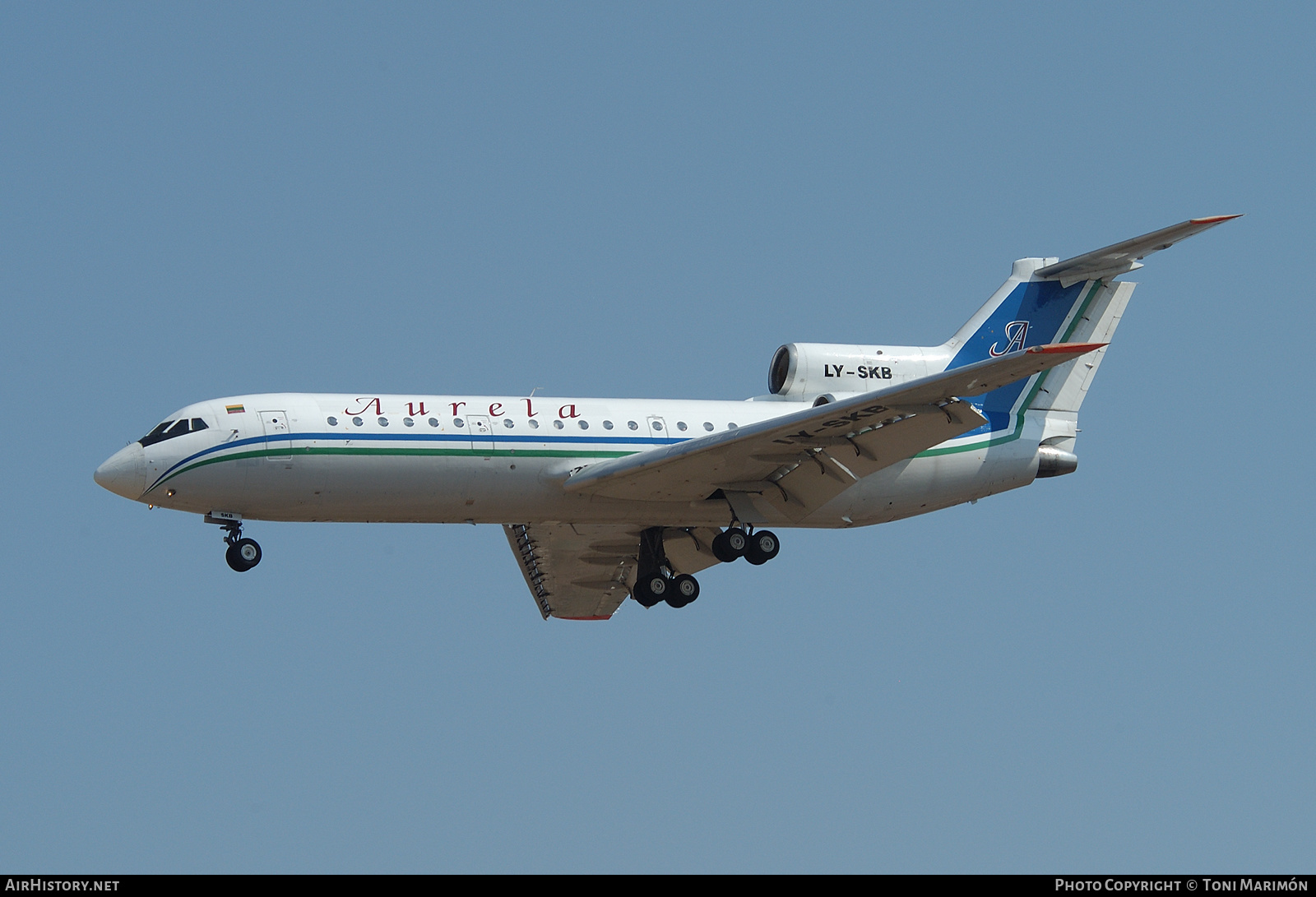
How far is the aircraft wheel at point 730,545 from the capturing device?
34625 mm

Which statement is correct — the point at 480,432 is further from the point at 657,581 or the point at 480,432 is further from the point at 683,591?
the point at 683,591

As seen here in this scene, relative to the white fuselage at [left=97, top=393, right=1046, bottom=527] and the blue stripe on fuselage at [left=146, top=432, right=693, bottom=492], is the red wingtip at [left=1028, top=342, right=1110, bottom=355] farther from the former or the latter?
the blue stripe on fuselage at [left=146, top=432, right=693, bottom=492]

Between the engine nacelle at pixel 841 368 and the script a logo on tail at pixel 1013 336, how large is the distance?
120 centimetres

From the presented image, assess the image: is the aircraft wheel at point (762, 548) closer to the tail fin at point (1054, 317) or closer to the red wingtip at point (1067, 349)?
the tail fin at point (1054, 317)

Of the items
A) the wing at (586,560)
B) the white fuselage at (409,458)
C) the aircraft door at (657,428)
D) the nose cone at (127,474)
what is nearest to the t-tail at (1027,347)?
the white fuselage at (409,458)

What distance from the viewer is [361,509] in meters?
32.2

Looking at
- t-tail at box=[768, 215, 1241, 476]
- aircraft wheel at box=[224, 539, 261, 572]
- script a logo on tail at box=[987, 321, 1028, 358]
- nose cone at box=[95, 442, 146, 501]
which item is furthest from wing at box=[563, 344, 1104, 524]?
nose cone at box=[95, 442, 146, 501]

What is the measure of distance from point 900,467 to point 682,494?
168 inches

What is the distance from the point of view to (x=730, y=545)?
114 ft

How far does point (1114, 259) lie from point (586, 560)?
12.7m

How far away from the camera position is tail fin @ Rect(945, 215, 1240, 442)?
1425 inches

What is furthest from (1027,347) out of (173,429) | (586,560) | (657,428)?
(173,429)

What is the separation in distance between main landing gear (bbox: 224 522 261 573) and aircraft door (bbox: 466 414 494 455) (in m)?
4.37
